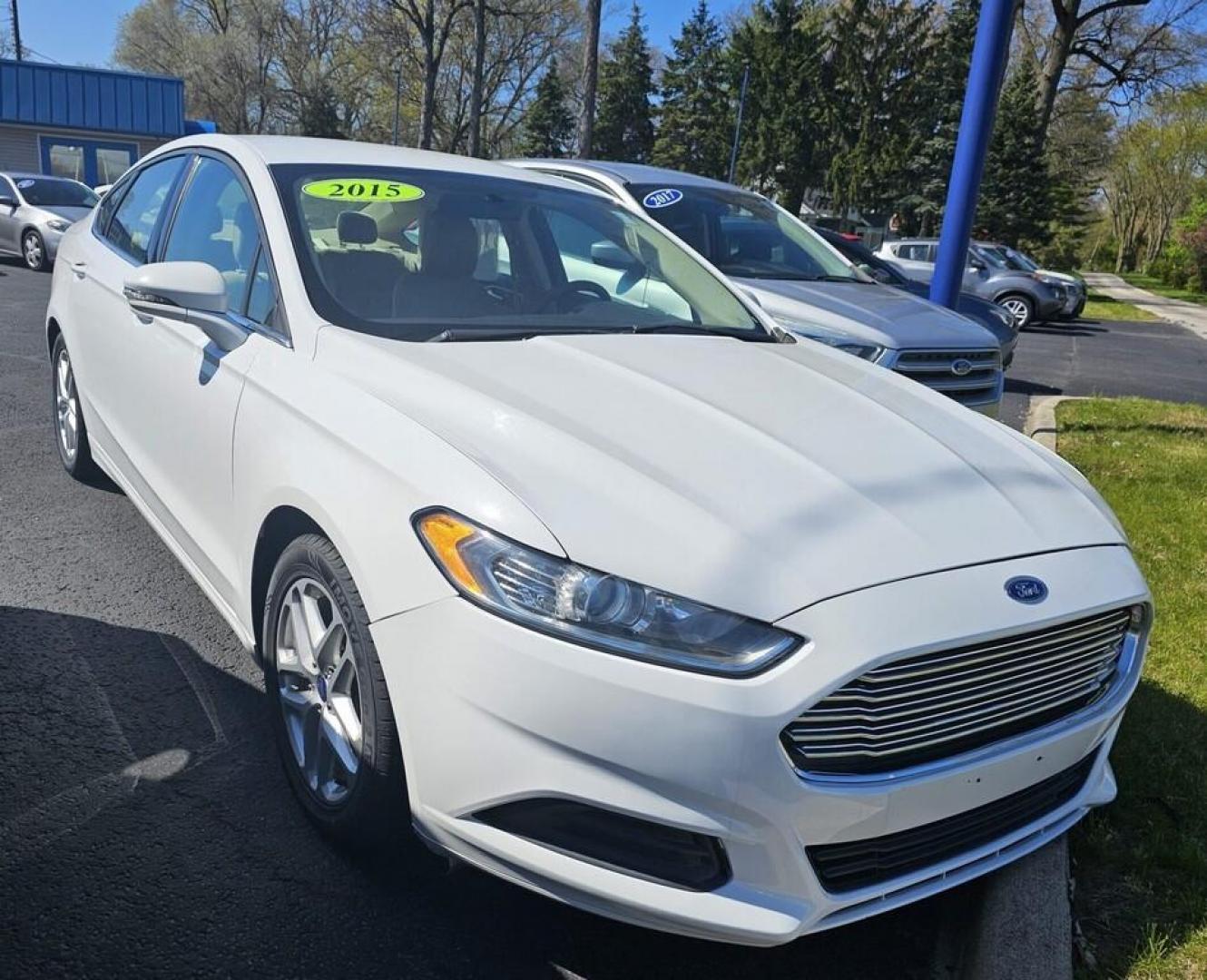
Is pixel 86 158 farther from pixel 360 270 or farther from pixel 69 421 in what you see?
pixel 360 270

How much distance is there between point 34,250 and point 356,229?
14.1 metres

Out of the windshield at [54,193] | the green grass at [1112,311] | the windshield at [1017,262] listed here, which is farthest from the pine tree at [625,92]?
the windshield at [54,193]

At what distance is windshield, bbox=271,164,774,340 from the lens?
2883 millimetres

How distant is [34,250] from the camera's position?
14727 mm

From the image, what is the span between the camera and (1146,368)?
1394 centimetres

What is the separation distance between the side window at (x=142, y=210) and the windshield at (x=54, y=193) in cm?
1274

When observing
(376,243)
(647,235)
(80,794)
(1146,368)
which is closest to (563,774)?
(80,794)

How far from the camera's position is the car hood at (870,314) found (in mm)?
5836

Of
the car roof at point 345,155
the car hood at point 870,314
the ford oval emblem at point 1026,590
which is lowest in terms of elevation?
the ford oval emblem at point 1026,590

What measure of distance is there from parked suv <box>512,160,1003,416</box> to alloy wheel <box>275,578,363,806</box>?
3.27 meters

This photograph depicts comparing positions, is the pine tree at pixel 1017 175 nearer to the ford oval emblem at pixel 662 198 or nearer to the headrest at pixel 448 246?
the ford oval emblem at pixel 662 198

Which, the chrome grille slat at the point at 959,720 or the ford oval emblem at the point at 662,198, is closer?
the chrome grille slat at the point at 959,720

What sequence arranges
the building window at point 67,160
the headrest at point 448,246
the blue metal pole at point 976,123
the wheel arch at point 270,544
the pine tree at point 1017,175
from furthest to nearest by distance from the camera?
the pine tree at point 1017,175
the building window at point 67,160
the blue metal pole at point 976,123
the headrest at point 448,246
the wheel arch at point 270,544

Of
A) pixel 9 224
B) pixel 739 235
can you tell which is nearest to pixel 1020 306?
pixel 739 235
